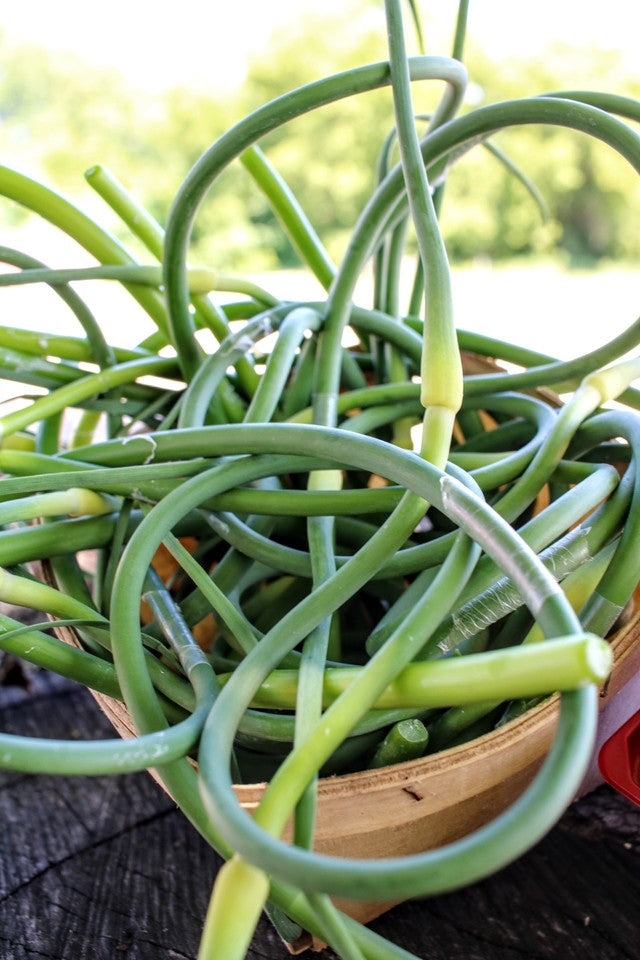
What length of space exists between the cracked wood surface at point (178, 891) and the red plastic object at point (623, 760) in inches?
2.5

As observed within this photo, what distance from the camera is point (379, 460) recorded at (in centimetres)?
26

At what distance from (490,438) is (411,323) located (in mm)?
87

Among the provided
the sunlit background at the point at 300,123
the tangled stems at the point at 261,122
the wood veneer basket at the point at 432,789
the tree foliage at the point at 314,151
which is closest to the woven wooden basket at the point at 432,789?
the wood veneer basket at the point at 432,789

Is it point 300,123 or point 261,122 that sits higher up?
point 300,123

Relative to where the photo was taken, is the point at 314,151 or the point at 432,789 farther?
the point at 314,151

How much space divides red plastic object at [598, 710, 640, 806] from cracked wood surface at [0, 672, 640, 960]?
0.06 meters

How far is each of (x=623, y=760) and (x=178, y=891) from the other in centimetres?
19

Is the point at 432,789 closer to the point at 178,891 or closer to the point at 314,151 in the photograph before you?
the point at 178,891

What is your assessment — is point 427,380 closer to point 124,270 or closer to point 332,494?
point 332,494

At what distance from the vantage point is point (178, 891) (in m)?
→ 0.35

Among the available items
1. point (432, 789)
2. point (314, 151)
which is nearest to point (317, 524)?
point (432, 789)

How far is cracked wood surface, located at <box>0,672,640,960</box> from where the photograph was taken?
0.32 metres

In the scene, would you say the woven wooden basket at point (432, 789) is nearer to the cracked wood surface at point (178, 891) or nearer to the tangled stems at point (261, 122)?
the cracked wood surface at point (178, 891)

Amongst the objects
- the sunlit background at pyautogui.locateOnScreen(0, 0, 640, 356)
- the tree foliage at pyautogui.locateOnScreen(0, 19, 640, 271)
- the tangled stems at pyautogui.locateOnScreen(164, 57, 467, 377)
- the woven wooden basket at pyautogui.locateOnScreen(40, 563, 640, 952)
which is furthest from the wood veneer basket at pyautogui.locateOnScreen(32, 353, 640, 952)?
the tree foliage at pyautogui.locateOnScreen(0, 19, 640, 271)
